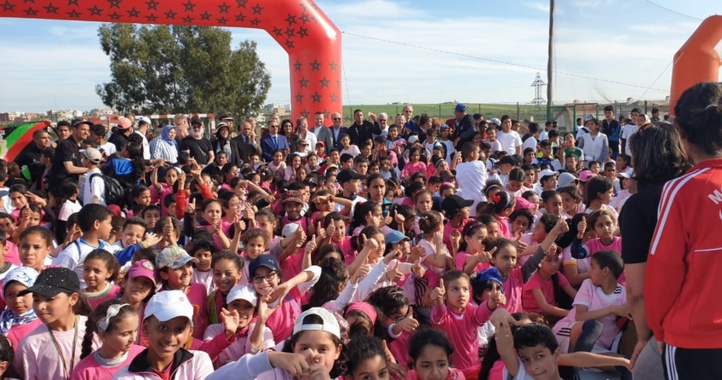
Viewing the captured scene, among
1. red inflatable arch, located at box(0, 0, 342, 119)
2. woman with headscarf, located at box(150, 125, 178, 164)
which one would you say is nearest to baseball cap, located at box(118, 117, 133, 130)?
woman with headscarf, located at box(150, 125, 178, 164)

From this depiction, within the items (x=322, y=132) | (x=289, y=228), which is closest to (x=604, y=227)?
(x=289, y=228)

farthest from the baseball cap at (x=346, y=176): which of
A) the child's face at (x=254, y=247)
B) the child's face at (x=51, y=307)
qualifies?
the child's face at (x=51, y=307)

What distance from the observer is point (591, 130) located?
10070mm

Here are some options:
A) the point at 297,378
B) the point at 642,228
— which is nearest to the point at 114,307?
the point at 297,378

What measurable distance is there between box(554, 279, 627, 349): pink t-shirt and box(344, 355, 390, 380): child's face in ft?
4.25

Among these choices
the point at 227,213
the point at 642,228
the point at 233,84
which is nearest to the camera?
the point at 642,228

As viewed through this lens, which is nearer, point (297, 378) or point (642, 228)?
point (642, 228)

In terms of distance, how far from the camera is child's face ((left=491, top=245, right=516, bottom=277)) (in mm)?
4036

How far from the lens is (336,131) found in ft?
33.8

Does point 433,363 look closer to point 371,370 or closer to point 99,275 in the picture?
point 371,370

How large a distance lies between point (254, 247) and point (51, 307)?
155cm

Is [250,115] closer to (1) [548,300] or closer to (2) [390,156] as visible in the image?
(2) [390,156]

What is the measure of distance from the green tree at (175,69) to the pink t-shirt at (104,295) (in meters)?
25.5

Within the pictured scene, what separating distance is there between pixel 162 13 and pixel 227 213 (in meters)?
6.22
